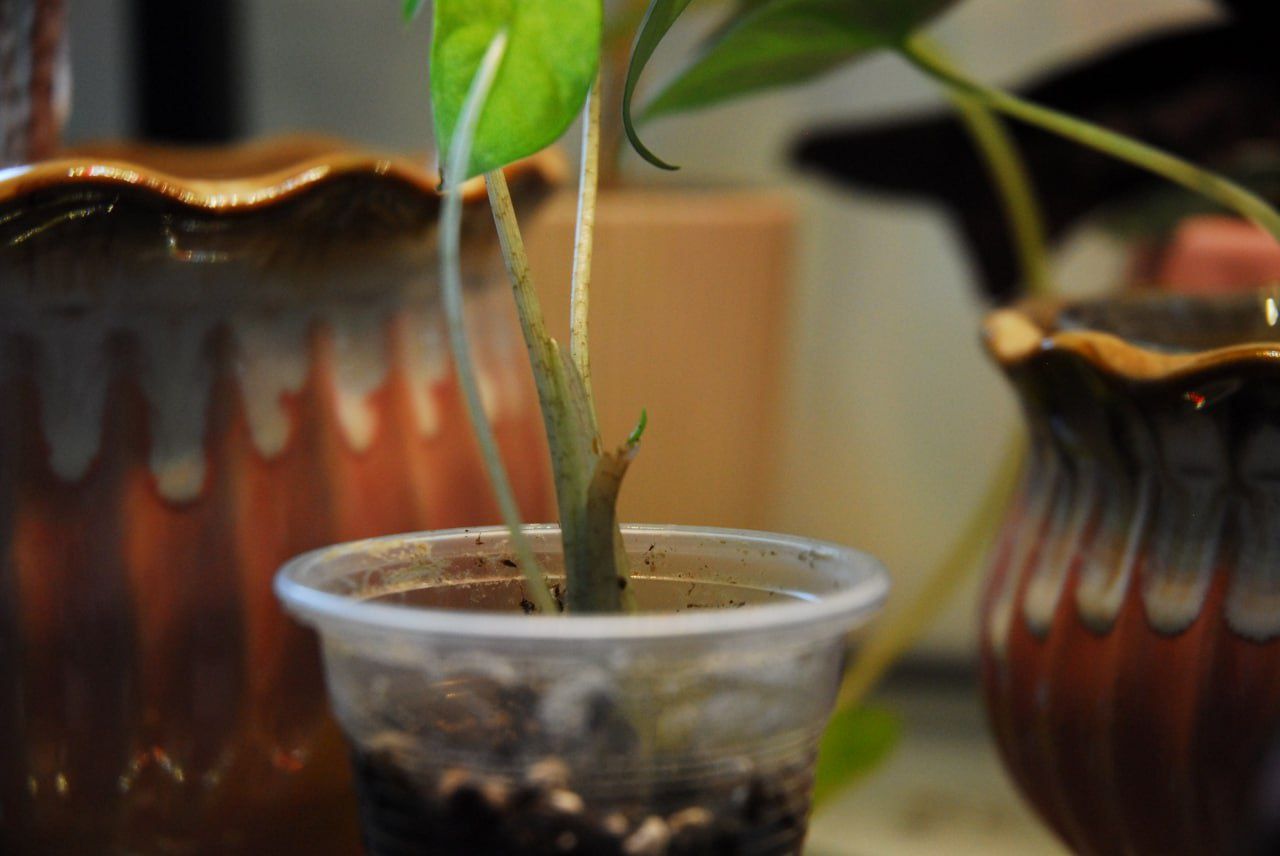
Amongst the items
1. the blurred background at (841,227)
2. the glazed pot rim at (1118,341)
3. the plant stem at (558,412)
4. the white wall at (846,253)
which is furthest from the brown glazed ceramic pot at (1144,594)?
the white wall at (846,253)

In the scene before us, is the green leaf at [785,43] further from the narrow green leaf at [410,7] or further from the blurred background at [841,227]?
the blurred background at [841,227]

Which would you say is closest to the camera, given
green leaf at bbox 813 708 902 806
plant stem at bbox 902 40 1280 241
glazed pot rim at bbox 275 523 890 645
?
glazed pot rim at bbox 275 523 890 645

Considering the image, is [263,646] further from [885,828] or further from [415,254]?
[885,828]

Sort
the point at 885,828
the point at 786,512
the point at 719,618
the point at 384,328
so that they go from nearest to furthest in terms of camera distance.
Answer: the point at 719,618 → the point at 384,328 → the point at 885,828 → the point at 786,512

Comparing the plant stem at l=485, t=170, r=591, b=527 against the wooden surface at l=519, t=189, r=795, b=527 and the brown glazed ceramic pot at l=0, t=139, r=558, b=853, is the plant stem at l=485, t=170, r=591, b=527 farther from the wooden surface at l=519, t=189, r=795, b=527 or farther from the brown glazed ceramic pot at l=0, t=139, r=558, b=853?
the wooden surface at l=519, t=189, r=795, b=527

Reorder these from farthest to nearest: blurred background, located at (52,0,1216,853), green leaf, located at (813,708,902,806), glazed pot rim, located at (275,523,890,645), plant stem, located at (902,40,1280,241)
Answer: blurred background, located at (52,0,1216,853)
green leaf, located at (813,708,902,806)
plant stem, located at (902,40,1280,241)
glazed pot rim, located at (275,523,890,645)

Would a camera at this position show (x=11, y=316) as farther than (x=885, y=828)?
No

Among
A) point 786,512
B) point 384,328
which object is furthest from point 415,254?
point 786,512

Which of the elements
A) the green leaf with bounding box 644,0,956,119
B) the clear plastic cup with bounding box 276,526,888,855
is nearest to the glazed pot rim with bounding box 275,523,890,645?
the clear plastic cup with bounding box 276,526,888,855
